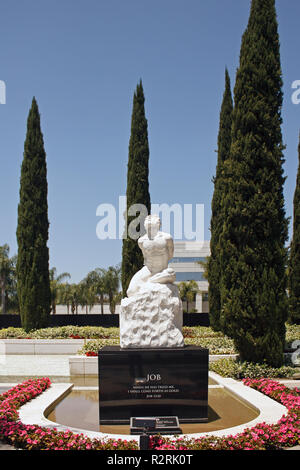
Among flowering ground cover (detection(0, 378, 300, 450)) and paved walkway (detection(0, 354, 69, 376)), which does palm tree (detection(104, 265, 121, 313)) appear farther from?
flowering ground cover (detection(0, 378, 300, 450))

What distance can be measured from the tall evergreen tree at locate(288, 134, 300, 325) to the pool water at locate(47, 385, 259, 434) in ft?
31.8

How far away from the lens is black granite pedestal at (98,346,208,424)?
22.8 feet


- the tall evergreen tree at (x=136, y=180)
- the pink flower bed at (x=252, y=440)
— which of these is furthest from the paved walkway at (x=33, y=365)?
the pink flower bed at (x=252, y=440)

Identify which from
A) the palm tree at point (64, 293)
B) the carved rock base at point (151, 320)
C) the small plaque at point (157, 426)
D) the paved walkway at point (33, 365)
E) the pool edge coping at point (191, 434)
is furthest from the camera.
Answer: the palm tree at point (64, 293)

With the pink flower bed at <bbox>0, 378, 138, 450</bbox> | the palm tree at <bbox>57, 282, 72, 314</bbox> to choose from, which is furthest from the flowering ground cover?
the palm tree at <bbox>57, 282, 72, 314</bbox>

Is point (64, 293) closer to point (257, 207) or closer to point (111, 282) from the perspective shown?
point (111, 282)

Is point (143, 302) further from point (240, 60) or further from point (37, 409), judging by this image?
point (240, 60)

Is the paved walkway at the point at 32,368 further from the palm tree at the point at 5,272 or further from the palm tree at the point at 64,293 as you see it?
the palm tree at the point at 64,293

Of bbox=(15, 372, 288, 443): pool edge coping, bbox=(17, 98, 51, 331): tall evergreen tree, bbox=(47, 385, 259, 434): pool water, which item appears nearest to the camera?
bbox=(15, 372, 288, 443): pool edge coping

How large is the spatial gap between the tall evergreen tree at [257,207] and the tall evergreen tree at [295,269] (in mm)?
7305

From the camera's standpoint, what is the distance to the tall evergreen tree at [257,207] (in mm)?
10859

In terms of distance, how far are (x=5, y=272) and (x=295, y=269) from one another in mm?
26077

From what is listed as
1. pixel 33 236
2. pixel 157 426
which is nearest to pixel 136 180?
pixel 33 236

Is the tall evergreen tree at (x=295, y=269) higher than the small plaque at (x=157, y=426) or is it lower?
higher
